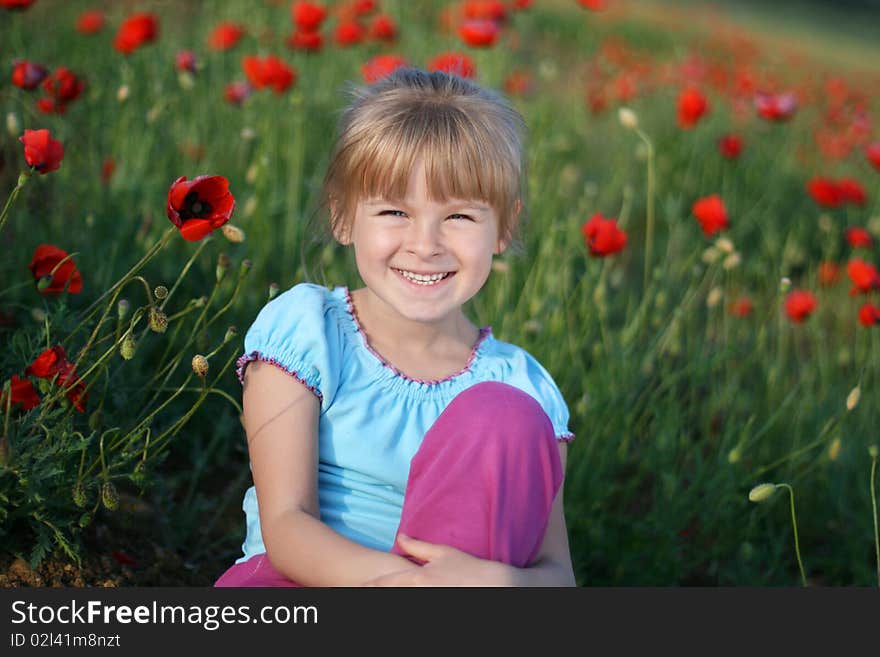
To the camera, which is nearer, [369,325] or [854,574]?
[369,325]

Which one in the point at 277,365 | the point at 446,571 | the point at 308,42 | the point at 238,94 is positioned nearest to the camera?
the point at 446,571

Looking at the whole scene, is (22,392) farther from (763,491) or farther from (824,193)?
(824,193)

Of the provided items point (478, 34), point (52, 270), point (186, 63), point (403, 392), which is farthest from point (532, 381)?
point (478, 34)

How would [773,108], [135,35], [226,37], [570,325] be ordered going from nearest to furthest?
1. [570,325]
2. [135,35]
3. [226,37]
4. [773,108]

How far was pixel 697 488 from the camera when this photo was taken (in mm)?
2453

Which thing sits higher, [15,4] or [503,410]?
[15,4]

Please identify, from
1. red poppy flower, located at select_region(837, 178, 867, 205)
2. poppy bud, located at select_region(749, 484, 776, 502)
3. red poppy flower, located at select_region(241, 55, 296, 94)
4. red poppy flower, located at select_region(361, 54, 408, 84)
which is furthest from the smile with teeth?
red poppy flower, located at select_region(837, 178, 867, 205)

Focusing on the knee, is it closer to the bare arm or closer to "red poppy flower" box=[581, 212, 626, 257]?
the bare arm

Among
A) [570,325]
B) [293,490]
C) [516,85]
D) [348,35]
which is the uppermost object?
[348,35]

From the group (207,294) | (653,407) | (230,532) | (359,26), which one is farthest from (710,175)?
(230,532)

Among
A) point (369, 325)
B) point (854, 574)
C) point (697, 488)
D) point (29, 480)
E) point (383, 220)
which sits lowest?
point (854, 574)

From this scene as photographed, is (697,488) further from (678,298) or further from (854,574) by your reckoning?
(678,298)

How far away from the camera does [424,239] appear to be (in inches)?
67.2

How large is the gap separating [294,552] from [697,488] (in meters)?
1.14
